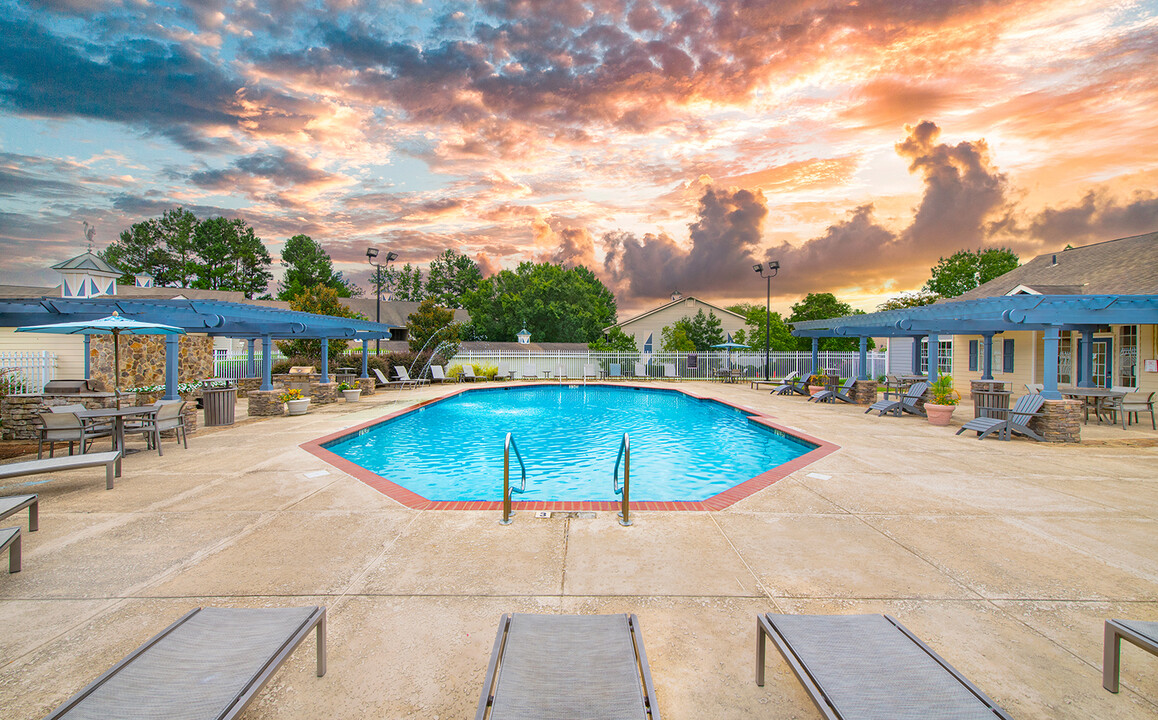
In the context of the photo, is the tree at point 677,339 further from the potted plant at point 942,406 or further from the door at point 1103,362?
the potted plant at point 942,406

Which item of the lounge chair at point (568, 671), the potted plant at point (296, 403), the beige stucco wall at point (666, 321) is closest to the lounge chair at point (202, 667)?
the lounge chair at point (568, 671)

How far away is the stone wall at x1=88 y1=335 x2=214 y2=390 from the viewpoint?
16391 mm

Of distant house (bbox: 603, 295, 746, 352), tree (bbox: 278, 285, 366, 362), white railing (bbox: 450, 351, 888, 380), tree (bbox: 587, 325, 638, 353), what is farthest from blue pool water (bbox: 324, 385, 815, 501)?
Result: distant house (bbox: 603, 295, 746, 352)

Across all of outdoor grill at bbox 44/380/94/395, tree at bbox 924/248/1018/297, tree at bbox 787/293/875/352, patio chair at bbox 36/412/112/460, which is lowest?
patio chair at bbox 36/412/112/460

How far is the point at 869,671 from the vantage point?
1955mm

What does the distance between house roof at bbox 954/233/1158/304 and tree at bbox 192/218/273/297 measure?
2438 inches

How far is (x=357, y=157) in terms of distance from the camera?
1755cm

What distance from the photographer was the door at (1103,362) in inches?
560

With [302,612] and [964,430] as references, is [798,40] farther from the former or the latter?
[302,612]

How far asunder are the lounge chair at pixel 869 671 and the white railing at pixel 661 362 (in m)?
23.5

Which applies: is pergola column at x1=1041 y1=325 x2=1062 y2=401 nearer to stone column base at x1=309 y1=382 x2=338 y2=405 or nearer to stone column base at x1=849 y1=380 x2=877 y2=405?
stone column base at x1=849 y1=380 x2=877 y2=405

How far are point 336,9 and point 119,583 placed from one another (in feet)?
54.9

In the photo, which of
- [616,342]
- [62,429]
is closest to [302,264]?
[616,342]

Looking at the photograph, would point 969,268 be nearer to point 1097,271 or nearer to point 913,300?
point 913,300
